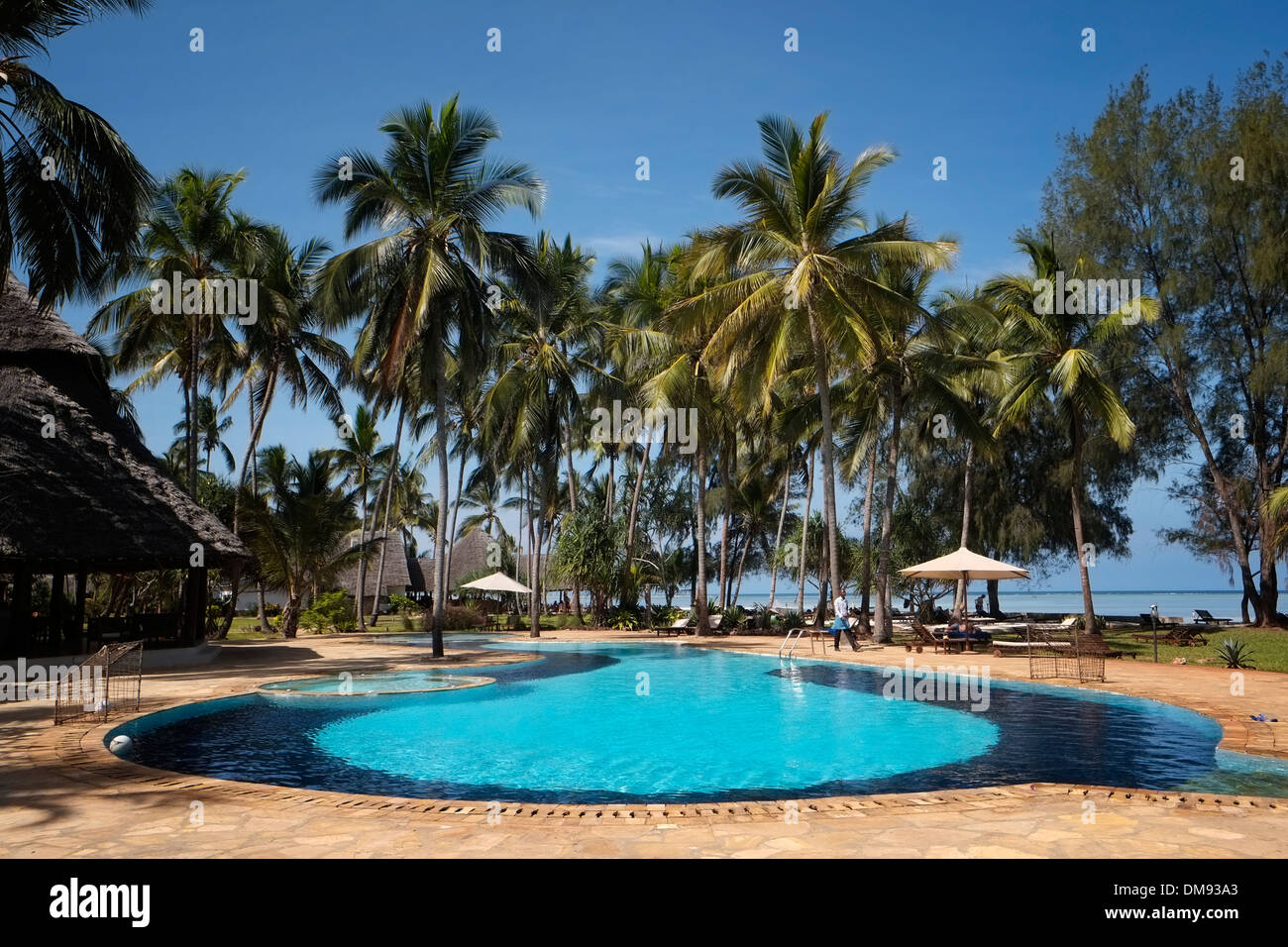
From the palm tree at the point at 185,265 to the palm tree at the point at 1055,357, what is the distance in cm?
2125

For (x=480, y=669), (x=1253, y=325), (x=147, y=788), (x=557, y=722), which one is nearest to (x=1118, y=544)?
(x=1253, y=325)

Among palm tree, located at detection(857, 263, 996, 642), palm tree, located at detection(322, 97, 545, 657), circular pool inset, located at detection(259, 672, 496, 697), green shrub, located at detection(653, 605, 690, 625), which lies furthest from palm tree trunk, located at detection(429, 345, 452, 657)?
green shrub, located at detection(653, 605, 690, 625)

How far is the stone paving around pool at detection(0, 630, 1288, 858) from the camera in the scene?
5.12 metres

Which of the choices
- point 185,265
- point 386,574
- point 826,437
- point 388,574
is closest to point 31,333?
point 185,265

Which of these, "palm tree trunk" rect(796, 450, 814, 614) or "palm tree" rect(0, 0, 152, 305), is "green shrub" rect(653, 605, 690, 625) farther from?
"palm tree" rect(0, 0, 152, 305)

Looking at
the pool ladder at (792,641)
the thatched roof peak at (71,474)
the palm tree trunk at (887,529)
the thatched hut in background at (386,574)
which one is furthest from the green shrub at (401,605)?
the palm tree trunk at (887,529)

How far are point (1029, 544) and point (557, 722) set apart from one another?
26446 mm

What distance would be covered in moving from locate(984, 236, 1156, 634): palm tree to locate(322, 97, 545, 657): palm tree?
14.0 meters

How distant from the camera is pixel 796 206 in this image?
68.8 ft

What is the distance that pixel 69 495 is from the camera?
16.9m

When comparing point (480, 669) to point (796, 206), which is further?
point (796, 206)

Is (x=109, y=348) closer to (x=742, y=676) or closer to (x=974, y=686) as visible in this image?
(x=742, y=676)

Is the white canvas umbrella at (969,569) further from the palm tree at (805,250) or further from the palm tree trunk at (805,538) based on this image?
the palm tree trunk at (805,538)

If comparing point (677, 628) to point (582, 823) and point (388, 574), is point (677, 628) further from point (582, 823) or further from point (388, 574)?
point (388, 574)
